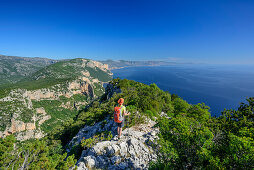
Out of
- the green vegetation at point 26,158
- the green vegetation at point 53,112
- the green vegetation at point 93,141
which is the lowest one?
the green vegetation at point 53,112

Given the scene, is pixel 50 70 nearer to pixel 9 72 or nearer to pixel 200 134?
pixel 9 72

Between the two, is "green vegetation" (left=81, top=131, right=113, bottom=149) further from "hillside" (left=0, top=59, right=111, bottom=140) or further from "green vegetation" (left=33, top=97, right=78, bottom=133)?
"green vegetation" (left=33, top=97, right=78, bottom=133)

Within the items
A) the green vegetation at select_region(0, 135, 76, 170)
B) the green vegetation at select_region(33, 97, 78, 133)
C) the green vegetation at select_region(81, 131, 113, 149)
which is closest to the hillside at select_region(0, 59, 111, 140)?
the green vegetation at select_region(33, 97, 78, 133)

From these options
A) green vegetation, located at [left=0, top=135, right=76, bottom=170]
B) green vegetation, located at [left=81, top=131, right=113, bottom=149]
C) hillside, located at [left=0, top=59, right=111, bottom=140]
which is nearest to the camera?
green vegetation, located at [left=0, top=135, right=76, bottom=170]

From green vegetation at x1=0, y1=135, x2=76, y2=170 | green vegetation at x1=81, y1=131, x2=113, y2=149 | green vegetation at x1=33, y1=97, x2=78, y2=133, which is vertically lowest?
green vegetation at x1=33, y1=97, x2=78, y2=133

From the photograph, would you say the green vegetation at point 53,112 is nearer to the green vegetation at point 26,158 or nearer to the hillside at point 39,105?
the hillside at point 39,105

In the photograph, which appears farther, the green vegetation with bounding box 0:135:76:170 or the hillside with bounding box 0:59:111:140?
the hillside with bounding box 0:59:111:140

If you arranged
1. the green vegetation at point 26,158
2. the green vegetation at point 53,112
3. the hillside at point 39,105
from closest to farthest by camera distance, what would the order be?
1. the green vegetation at point 26,158
2. the hillside at point 39,105
3. the green vegetation at point 53,112

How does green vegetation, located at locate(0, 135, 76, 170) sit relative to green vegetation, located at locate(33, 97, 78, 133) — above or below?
above

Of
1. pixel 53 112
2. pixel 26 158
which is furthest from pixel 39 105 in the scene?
pixel 26 158

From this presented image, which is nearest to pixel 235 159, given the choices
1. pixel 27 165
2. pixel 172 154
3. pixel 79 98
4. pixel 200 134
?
pixel 200 134

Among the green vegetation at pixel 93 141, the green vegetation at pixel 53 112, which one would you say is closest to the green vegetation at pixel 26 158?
the green vegetation at pixel 93 141

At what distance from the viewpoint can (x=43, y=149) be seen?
27.5 feet

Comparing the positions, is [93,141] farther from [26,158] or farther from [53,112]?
[53,112]
